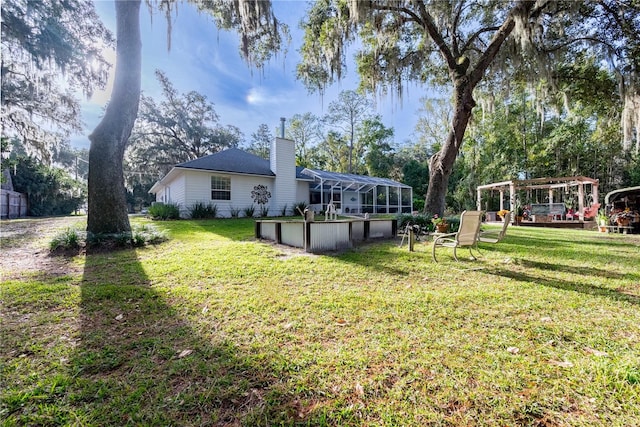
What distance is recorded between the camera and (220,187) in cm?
1394

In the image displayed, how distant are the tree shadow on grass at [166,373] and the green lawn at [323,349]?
10mm

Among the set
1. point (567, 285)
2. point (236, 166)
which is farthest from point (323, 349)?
point (236, 166)

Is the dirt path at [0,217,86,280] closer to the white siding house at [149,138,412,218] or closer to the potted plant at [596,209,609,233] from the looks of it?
the white siding house at [149,138,412,218]

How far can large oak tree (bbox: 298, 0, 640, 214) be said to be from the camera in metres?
7.45

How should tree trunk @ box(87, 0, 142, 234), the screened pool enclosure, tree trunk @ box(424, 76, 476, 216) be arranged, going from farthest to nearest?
the screened pool enclosure → tree trunk @ box(424, 76, 476, 216) → tree trunk @ box(87, 0, 142, 234)

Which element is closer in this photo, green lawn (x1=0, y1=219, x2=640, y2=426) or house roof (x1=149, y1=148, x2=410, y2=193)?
green lawn (x1=0, y1=219, x2=640, y2=426)

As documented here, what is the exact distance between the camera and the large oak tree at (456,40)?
745 centimetres

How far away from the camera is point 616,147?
56.5 feet

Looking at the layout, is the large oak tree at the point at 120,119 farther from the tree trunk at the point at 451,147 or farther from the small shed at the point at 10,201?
the small shed at the point at 10,201

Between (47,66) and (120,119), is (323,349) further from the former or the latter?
(47,66)

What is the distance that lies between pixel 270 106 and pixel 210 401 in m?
24.3

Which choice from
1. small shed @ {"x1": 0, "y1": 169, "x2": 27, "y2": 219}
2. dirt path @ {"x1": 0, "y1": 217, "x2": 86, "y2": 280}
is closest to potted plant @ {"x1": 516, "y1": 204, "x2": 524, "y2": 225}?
dirt path @ {"x1": 0, "y1": 217, "x2": 86, "y2": 280}

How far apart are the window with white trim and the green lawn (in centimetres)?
1033

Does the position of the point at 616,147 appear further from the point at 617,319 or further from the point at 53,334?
the point at 53,334
